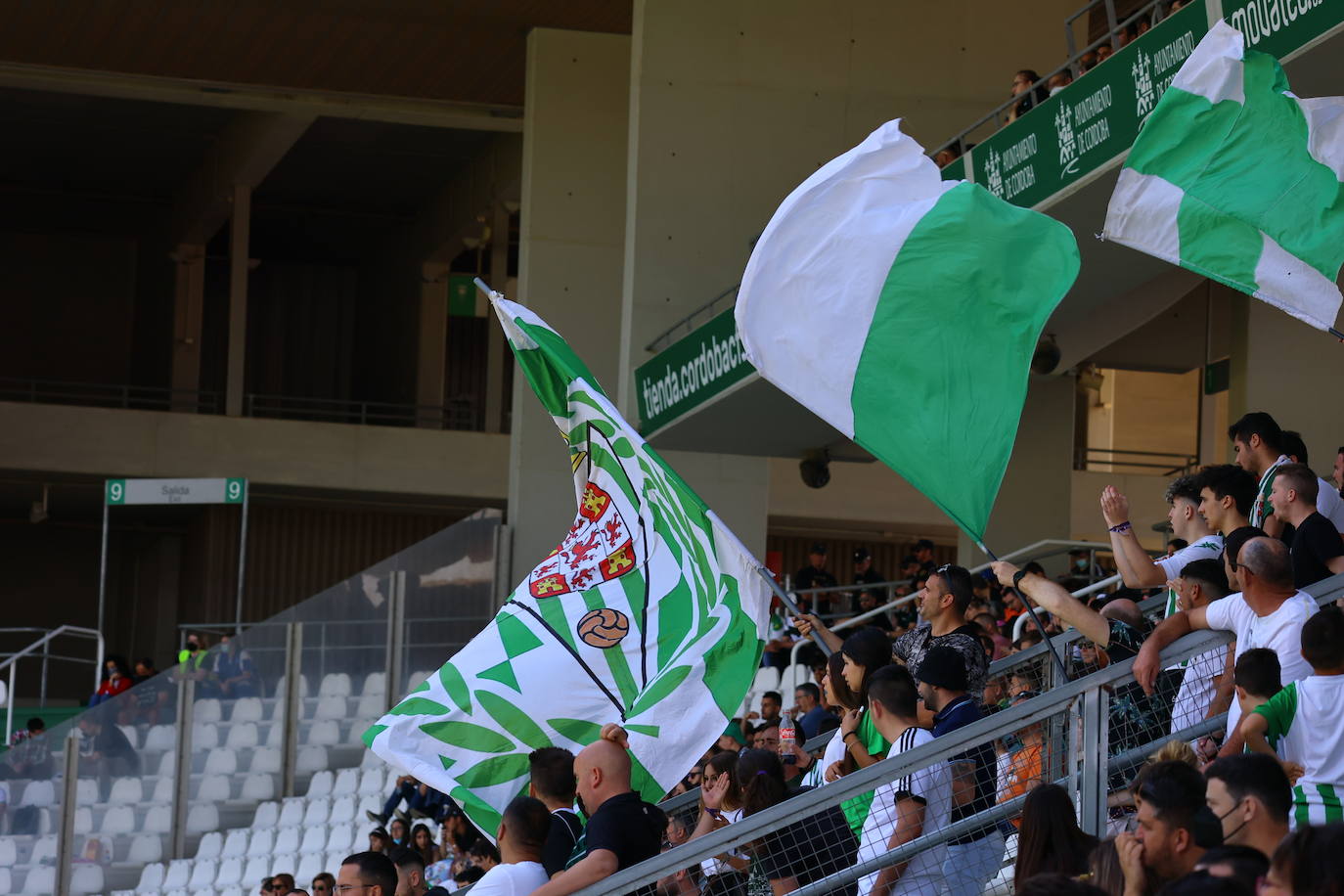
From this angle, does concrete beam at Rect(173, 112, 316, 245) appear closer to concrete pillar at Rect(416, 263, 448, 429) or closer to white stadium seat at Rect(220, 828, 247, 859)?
concrete pillar at Rect(416, 263, 448, 429)

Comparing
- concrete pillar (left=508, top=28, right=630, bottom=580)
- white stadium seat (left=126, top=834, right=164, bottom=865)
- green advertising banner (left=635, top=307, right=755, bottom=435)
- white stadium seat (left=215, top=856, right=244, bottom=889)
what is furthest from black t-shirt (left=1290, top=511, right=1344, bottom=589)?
concrete pillar (left=508, top=28, right=630, bottom=580)

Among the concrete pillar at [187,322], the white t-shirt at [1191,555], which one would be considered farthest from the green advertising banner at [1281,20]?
the concrete pillar at [187,322]

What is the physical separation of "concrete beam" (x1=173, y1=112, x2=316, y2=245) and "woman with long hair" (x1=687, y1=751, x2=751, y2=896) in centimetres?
1916

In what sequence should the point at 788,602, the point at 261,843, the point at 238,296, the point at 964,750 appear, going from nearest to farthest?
the point at 964,750
the point at 788,602
the point at 261,843
the point at 238,296

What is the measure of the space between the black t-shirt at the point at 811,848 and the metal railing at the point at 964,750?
13cm

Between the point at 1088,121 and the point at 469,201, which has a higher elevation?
the point at 469,201

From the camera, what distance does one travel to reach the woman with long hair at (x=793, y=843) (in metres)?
5.83

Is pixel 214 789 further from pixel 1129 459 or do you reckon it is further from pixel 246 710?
pixel 1129 459

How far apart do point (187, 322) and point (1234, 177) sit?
26.1 m

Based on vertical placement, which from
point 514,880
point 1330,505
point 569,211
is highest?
point 569,211

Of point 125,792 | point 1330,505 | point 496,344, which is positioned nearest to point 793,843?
point 1330,505

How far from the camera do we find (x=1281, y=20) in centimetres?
1010

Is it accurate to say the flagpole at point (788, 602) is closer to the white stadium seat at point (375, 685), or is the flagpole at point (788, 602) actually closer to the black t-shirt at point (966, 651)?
the black t-shirt at point (966, 651)

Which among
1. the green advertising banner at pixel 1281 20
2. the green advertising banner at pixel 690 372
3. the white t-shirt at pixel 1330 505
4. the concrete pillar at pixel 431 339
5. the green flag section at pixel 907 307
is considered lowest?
the white t-shirt at pixel 1330 505
